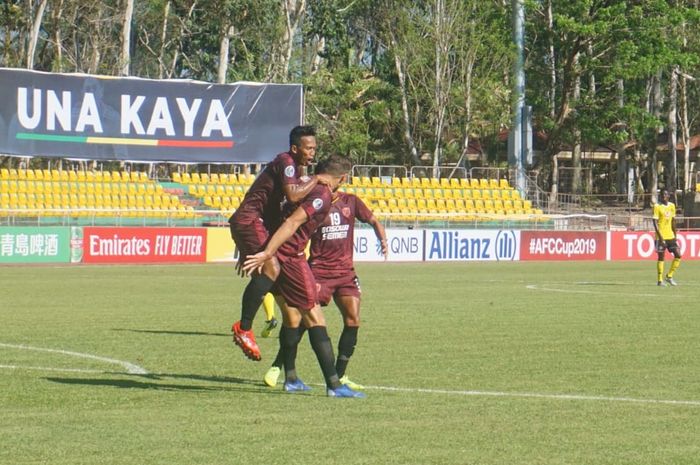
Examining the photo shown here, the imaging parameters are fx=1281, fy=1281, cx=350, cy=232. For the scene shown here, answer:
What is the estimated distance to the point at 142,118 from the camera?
39.1m

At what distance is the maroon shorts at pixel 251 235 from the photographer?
423 inches

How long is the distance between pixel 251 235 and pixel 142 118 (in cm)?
2906

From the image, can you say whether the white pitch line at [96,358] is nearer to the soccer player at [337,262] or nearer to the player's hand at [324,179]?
the soccer player at [337,262]

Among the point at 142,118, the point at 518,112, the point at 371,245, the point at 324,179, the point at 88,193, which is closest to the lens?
the point at 324,179

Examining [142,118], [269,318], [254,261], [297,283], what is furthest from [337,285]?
[142,118]

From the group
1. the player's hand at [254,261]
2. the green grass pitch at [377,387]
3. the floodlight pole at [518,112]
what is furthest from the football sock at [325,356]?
the floodlight pole at [518,112]

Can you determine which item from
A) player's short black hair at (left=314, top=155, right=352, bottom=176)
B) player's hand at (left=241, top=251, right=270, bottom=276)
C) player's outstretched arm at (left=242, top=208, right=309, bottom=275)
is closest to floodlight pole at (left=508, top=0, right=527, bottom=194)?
player's short black hair at (left=314, top=155, right=352, bottom=176)

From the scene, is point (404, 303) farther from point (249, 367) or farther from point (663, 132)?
point (663, 132)

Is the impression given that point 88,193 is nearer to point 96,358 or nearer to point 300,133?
point 96,358

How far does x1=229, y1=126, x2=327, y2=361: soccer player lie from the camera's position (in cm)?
1042

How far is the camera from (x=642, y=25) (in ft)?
190

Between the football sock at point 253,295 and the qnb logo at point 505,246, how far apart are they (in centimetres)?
3270

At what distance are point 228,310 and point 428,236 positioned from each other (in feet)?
72.0

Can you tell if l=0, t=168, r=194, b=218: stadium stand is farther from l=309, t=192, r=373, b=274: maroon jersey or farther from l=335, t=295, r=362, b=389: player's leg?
l=335, t=295, r=362, b=389: player's leg
